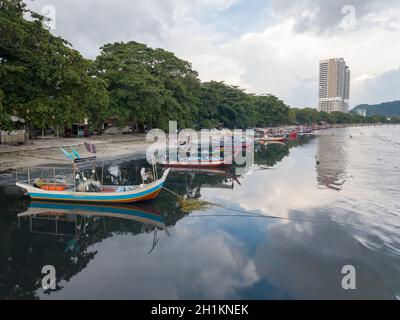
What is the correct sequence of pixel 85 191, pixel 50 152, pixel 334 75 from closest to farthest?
pixel 85 191, pixel 50 152, pixel 334 75

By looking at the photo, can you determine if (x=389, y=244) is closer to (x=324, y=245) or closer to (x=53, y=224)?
(x=324, y=245)

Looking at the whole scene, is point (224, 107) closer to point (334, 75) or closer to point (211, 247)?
point (211, 247)

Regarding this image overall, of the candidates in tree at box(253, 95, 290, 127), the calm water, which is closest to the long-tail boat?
the calm water

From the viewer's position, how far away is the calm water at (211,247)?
9984 millimetres

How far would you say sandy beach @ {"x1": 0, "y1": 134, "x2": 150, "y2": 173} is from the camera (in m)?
28.2

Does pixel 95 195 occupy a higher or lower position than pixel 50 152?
lower

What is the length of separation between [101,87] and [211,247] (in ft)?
103

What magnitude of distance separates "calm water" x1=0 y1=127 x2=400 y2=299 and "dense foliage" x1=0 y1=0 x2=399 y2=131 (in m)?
7.97

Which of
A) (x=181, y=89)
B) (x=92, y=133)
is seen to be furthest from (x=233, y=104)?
(x=92, y=133)

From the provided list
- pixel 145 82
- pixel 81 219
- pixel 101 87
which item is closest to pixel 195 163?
pixel 101 87

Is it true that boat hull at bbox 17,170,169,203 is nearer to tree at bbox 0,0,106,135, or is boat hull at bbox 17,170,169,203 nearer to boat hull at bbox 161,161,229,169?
tree at bbox 0,0,106,135

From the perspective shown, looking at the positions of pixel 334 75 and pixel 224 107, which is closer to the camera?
pixel 224 107

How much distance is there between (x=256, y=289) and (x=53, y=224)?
1039cm

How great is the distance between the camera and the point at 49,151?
117ft
